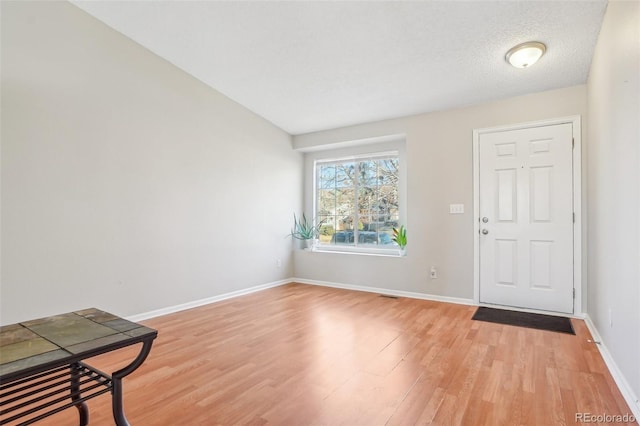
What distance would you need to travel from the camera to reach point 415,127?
4316 millimetres

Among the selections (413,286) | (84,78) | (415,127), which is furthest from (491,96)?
(84,78)

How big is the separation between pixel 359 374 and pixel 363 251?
291 centimetres

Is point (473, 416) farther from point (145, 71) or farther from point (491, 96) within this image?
point (145, 71)

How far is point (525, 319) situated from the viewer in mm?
3340

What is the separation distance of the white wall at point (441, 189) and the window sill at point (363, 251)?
0.20m

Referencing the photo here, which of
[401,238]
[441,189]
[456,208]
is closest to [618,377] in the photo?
[456,208]

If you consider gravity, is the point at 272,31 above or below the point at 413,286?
above

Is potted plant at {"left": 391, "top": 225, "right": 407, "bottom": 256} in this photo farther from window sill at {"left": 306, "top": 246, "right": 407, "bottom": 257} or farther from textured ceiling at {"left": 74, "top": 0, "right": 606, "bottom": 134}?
textured ceiling at {"left": 74, "top": 0, "right": 606, "bottom": 134}

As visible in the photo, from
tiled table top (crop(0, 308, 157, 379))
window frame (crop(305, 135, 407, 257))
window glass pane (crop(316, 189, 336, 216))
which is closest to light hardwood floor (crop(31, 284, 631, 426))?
tiled table top (crop(0, 308, 157, 379))

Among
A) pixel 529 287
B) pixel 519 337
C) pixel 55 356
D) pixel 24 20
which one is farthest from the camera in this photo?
pixel 529 287

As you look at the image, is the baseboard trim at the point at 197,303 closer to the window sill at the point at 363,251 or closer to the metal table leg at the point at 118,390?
the window sill at the point at 363,251

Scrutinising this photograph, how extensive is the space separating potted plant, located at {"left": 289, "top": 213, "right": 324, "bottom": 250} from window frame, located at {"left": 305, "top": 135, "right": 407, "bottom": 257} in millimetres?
130

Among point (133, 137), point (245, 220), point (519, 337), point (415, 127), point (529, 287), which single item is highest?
point (415, 127)

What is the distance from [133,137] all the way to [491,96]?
393 centimetres
